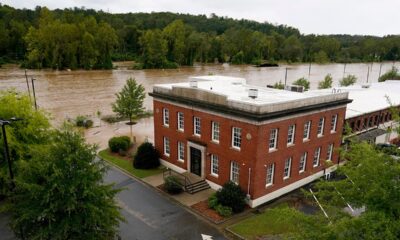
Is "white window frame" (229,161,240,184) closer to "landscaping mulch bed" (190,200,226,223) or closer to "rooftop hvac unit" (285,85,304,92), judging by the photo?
"landscaping mulch bed" (190,200,226,223)

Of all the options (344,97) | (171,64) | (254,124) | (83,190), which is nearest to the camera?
(83,190)

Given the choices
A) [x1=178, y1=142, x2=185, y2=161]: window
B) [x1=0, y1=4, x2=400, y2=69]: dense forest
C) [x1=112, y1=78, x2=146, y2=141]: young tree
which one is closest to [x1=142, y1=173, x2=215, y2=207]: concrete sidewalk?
[x1=178, y1=142, x2=185, y2=161]: window

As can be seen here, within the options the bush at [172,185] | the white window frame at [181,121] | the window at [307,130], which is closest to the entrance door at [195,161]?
the white window frame at [181,121]

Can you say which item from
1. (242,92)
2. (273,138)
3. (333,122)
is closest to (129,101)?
(242,92)

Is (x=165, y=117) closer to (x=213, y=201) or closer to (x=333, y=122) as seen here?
(x=213, y=201)

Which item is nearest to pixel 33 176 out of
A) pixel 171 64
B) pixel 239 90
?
pixel 239 90

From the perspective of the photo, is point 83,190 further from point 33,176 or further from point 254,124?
point 254,124
